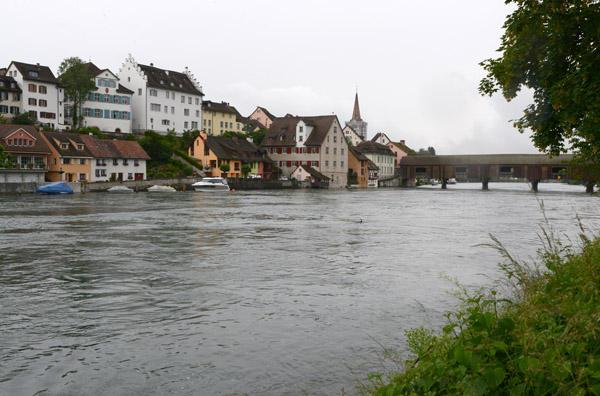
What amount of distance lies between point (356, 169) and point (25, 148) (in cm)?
6817

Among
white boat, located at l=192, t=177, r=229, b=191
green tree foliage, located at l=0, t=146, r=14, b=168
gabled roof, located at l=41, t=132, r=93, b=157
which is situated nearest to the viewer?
green tree foliage, located at l=0, t=146, r=14, b=168

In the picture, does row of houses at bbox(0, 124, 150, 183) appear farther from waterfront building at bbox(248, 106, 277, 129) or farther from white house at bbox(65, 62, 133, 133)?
waterfront building at bbox(248, 106, 277, 129)

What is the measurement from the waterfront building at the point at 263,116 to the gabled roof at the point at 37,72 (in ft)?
240

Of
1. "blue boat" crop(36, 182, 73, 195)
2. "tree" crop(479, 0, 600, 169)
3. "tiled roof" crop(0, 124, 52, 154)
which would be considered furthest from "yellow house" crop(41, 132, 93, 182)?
"tree" crop(479, 0, 600, 169)

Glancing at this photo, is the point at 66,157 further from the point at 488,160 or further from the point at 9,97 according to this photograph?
the point at 488,160

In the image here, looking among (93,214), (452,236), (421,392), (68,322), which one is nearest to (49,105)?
(93,214)

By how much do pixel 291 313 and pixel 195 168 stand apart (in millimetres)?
82497

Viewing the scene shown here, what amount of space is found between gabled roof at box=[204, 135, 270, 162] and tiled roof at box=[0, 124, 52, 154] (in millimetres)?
28074

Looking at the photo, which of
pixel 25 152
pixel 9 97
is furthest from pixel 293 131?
pixel 25 152

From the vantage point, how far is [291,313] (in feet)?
34.8

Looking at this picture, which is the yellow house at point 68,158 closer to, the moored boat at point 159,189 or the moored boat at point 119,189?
the moored boat at point 119,189

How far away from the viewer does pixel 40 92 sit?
86.4 metres

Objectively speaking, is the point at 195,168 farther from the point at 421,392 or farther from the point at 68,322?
the point at 421,392

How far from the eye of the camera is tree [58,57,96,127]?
87812 mm
